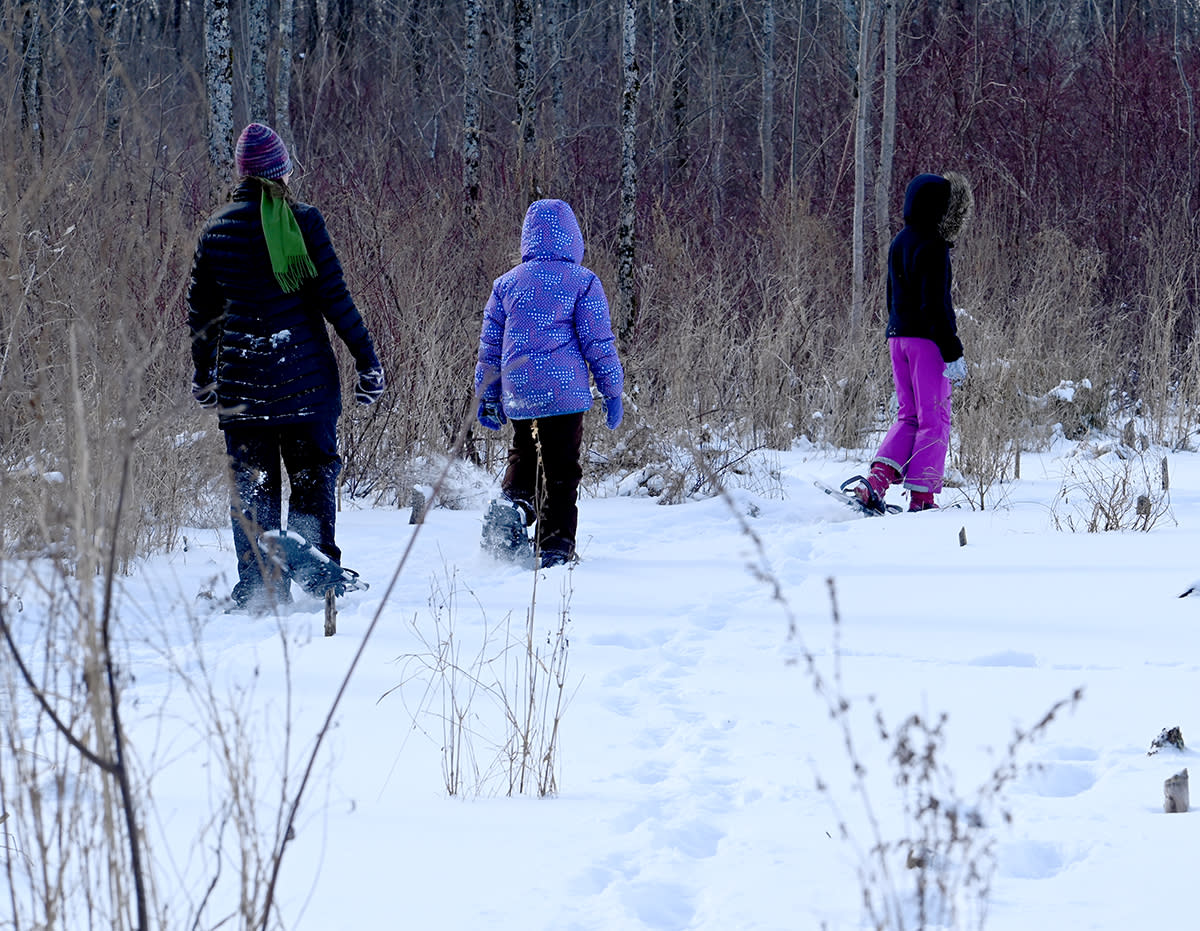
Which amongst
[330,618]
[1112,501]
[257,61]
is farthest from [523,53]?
[330,618]

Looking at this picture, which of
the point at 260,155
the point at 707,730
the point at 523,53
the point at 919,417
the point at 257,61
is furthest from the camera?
the point at 257,61

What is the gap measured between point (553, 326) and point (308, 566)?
1.37 m

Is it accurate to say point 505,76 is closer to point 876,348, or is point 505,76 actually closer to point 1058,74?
point 1058,74

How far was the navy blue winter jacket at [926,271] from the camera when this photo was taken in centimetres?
593

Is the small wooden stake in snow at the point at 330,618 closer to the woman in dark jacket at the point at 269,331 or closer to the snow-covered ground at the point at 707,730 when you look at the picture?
the snow-covered ground at the point at 707,730

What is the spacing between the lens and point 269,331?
398 centimetres

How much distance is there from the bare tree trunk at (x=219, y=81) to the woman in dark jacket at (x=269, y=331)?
3.86 m

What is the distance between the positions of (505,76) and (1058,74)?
315 inches

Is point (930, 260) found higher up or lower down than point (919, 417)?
higher up

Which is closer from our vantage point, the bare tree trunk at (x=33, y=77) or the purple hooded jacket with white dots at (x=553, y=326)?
the purple hooded jacket with white dots at (x=553, y=326)

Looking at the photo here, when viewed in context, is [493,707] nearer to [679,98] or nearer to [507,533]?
[507,533]

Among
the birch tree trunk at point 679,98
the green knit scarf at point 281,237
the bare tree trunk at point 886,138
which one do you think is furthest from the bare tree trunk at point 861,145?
the birch tree trunk at point 679,98

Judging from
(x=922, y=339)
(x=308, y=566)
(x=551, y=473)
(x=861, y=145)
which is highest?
(x=861, y=145)

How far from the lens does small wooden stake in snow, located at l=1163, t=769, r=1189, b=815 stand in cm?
243
